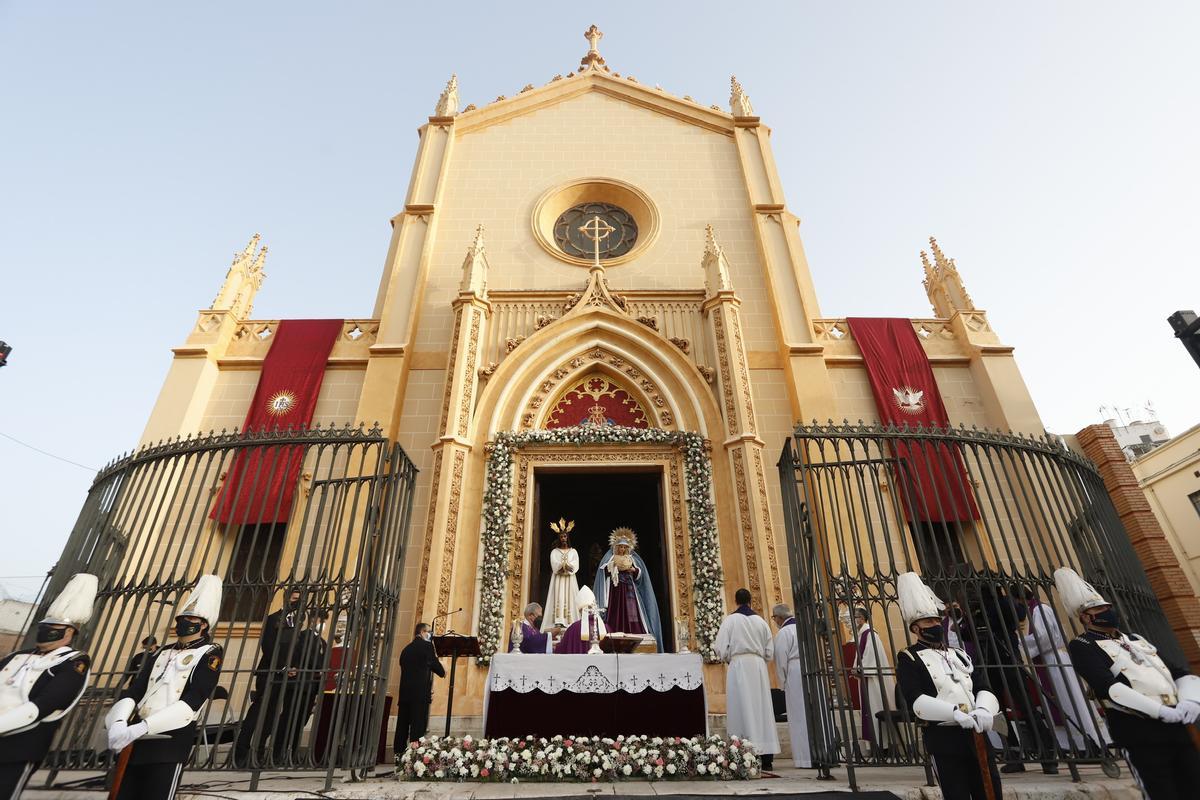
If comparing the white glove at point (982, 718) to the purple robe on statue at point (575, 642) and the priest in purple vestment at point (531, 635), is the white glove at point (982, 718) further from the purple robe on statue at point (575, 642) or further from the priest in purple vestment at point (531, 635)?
the priest in purple vestment at point (531, 635)

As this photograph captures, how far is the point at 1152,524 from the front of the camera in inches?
503

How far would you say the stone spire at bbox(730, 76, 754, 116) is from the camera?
1866 centimetres

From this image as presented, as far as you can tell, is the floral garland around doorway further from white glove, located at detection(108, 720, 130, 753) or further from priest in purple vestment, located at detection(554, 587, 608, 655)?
white glove, located at detection(108, 720, 130, 753)

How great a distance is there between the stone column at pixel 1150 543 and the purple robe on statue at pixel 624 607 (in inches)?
329

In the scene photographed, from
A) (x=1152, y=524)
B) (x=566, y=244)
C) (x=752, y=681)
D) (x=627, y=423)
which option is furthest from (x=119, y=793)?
(x=1152, y=524)

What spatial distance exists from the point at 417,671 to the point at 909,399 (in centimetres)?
1052

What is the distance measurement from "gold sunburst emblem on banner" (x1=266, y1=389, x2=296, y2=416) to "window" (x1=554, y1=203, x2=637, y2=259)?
7168 millimetres

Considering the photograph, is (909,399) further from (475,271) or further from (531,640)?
(475,271)

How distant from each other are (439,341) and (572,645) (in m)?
7.69

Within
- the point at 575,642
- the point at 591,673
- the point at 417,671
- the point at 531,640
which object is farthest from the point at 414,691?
the point at 591,673

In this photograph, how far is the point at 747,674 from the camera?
8.18 m

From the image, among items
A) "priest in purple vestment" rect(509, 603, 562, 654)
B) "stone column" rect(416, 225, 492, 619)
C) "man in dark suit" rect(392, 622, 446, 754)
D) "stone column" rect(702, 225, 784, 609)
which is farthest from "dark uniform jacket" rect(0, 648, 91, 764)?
"stone column" rect(702, 225, 784, 609)

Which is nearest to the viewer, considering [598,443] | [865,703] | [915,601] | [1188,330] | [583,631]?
[915,601]

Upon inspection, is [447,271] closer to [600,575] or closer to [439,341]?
[439,341]
